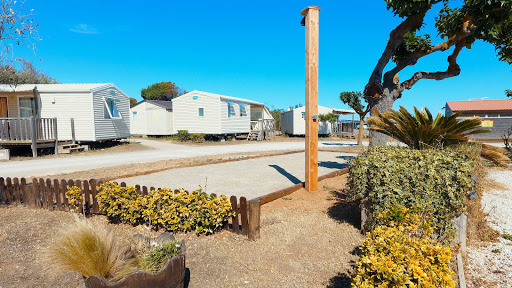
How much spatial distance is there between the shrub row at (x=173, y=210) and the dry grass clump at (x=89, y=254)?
3.78 ft

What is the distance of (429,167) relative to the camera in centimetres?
297

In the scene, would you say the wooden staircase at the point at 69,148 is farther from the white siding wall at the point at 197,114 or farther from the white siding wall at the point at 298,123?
the white siding wall at the point at 298,123

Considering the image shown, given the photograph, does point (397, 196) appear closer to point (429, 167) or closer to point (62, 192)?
point (429, 167)

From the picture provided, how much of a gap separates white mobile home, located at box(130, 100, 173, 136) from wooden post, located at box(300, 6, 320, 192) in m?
21.0

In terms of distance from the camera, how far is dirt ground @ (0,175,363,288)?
2.63 meters

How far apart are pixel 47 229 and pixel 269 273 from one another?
3141 mm

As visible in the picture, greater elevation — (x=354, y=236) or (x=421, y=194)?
(x=421, y=194)

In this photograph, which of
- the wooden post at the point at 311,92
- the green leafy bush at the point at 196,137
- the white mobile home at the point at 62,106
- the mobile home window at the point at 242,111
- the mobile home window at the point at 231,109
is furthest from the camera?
the mobile home window at the point at 242,111

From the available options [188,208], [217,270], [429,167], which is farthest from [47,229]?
[429,167]

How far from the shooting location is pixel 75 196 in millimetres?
4441

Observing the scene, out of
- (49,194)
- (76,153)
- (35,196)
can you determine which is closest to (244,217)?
(49,194)

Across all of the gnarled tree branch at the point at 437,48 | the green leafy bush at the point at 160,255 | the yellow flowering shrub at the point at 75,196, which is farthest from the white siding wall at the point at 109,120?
the green leafy bush at the point at 160,255

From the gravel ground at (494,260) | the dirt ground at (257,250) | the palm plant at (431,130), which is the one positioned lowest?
the gravel ground at (494,260)

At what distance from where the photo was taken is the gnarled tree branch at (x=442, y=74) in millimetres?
6832
